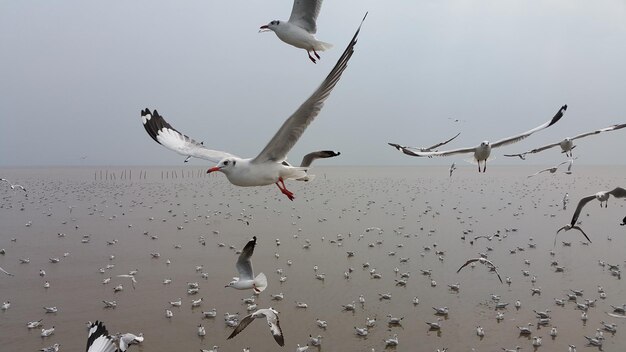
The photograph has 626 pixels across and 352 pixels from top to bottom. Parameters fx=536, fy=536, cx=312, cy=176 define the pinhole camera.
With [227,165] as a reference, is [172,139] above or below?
above

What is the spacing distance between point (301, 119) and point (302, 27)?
162 centimetres

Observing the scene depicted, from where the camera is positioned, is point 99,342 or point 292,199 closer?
point 292,199

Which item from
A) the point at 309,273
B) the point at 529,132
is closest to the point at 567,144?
the point at 529,132

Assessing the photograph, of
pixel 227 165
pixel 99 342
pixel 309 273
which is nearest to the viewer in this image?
pixel 227 165

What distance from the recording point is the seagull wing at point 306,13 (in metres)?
6.50

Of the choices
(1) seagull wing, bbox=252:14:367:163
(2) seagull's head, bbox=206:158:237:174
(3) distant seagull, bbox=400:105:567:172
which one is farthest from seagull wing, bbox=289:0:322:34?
(3) distant seagull, bbox=400:105:567:172

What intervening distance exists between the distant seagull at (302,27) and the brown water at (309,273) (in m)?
7.44

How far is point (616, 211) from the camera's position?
1388 inches

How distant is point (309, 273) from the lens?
17.8m

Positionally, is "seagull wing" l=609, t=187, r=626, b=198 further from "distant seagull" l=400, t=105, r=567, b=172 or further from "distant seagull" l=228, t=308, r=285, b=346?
"distant seagull" l=228, t=308, r=285, b=346

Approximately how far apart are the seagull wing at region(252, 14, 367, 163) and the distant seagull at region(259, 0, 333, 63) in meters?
→ 0.88

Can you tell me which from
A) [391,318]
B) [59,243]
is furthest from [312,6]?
[59,243]

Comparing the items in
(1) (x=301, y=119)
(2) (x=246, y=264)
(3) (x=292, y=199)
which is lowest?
(2) (x=246, y=264)

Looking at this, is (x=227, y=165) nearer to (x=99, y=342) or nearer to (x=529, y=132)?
(x=99, y=342)
